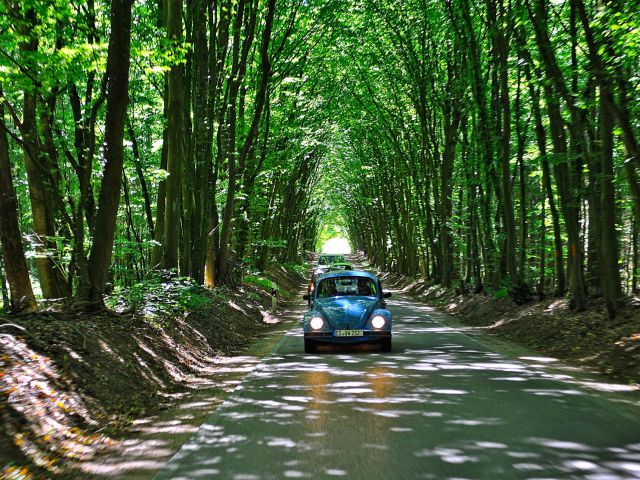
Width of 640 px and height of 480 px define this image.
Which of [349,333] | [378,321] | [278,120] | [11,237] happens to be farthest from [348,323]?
[278,120]

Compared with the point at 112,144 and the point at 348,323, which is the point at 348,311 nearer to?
the point at 348,323

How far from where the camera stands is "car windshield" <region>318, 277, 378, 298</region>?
517 inches

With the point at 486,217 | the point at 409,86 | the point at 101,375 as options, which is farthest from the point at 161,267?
the point at 409,86

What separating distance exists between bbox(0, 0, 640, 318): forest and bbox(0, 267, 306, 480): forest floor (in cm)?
131

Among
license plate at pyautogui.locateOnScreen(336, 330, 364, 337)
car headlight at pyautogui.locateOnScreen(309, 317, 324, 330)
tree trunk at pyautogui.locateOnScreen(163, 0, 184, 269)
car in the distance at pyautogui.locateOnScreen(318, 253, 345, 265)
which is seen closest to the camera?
license plate at pyautogui.locateOnScreen(336, 330, 364, 337)

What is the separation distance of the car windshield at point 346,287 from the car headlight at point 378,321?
1.26 m

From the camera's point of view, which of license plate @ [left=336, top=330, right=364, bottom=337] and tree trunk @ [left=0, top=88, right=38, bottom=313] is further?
license plate @ [left=336, top=330, right=364, bottom=337]

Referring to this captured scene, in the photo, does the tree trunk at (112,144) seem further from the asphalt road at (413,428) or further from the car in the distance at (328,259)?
the car in the distance at (328,259)

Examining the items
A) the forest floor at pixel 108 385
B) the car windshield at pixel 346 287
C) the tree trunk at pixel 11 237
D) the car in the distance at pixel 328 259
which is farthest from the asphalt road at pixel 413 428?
the car in the distance at pixel 328 259

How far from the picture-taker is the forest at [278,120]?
10.2m

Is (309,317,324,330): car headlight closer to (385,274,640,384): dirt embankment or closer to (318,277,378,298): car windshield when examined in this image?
(318,277,378,298): car windshield

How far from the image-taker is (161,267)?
1409 cm

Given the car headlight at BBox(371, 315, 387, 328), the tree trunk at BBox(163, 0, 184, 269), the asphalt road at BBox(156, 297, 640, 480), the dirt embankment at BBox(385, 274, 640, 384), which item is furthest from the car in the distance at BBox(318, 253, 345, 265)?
A: the asphalt road at BBox(156, 297, 640, 480)

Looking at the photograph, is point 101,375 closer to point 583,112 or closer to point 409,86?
point 583,112
